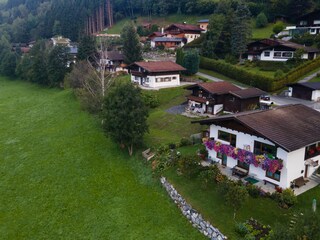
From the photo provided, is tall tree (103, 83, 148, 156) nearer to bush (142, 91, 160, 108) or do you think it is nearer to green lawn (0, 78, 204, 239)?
green lawn (0, 78, 204, 239)

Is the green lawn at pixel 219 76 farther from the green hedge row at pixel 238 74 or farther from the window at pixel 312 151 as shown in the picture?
the window at pixel 312 151

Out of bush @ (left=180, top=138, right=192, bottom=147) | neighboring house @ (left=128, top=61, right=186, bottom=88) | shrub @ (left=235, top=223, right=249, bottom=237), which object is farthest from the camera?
neighboring house @ (left=128, top=61, right=186, bottom=88)

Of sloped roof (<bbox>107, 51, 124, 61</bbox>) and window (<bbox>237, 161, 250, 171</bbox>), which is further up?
sloped roof (<bbox>107, 51, 124, 61</bbox>)

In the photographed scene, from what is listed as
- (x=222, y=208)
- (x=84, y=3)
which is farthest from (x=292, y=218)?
(x=84, y=3)

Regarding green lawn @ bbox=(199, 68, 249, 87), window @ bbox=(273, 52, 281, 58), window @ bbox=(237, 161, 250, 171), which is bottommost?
window @ bbox=(237, 161, 250, 171)

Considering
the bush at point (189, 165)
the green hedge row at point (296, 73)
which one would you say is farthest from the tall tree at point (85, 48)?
the bush at point (189, 165)

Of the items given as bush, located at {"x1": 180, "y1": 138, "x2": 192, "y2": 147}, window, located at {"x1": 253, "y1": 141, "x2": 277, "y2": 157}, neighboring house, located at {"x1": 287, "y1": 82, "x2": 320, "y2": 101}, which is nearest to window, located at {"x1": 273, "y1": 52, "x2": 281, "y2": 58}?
neighboring house, located at {"x1": 287, "y1": 82, "x2": 320, "y2": 101}

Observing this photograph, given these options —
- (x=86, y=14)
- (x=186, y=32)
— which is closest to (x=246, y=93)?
(x=186, y=32)

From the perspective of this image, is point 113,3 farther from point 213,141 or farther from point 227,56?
point 213,141

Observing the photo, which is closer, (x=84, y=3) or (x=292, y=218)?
(x=292, y=218)
